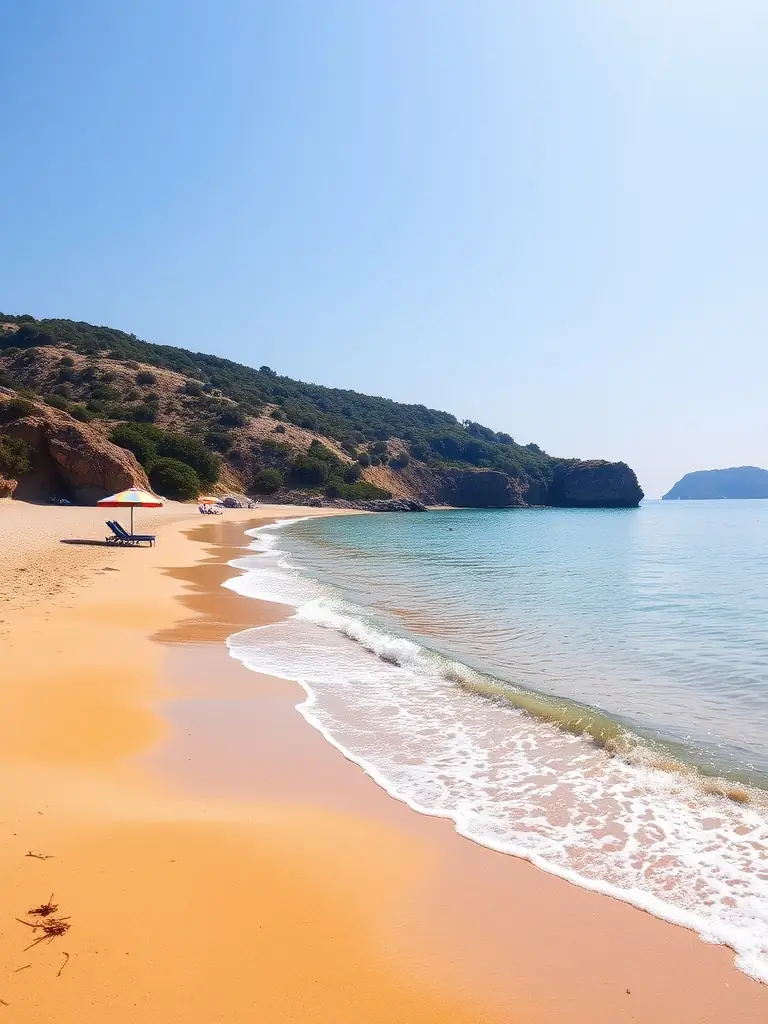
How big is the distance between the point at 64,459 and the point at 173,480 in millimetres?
17476

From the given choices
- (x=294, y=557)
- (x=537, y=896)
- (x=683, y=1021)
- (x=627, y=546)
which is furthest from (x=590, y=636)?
(x=627, y=546)

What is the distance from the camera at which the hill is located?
221 ft

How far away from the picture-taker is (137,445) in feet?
173

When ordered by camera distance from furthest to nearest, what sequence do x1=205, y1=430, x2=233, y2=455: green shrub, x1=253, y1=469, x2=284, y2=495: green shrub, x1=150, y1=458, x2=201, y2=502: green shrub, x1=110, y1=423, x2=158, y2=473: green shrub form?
x1=205, y1=430, x2=233, y2=455: green shrub < x1=253, y1=469, x2=284, y2=495: green shrub < x1=150, y1=458, x2=201, y2=502: green shrub < x1=110, y1=423, x2=158, y2=473: green shrub

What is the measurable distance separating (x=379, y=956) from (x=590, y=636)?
8965 millimetres

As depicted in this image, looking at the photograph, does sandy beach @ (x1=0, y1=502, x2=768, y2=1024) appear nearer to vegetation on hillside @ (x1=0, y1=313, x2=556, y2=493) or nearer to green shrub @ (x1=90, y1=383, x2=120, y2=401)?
vegetation on hillside @ (x1=0, y1=313, x2=556, y2=493)

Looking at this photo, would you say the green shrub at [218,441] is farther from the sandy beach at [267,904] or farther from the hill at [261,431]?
the sandy beach at [267,904]

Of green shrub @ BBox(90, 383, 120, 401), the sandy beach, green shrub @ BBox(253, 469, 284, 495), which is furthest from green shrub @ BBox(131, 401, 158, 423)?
the sandy beach

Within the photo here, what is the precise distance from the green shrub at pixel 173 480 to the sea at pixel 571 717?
130 feet

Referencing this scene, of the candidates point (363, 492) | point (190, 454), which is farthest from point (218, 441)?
point (363, 492)

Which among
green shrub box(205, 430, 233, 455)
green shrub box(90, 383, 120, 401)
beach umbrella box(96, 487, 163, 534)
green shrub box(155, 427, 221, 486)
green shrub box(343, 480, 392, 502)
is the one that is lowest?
beach umbrella box(96, 487, 163, 534)

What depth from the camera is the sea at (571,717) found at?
416 cm

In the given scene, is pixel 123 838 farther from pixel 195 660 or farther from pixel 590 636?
pixel 590 636

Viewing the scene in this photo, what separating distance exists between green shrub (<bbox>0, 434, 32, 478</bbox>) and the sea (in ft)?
79.6
